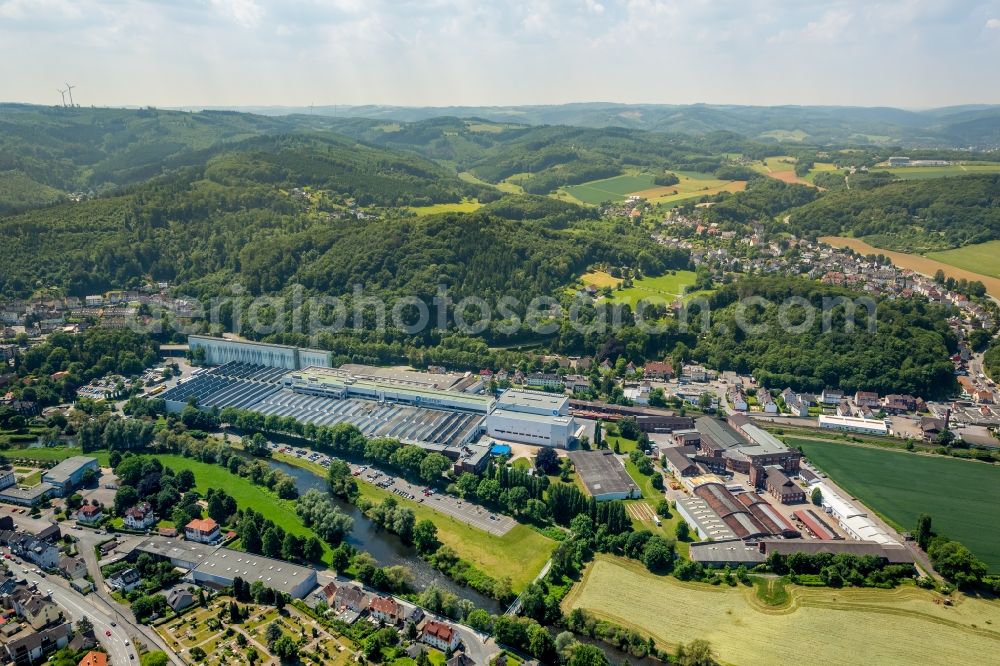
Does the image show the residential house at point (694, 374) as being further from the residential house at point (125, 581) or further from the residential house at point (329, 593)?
the residential house at point (125, 581)

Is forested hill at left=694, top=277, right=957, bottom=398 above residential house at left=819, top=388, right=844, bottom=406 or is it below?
above

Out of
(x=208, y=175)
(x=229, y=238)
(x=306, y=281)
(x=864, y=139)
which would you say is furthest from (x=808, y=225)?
(x=864, y=139)

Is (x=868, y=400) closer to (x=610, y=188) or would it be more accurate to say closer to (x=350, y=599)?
(x=350, y=599)

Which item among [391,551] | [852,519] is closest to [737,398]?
[852,519]

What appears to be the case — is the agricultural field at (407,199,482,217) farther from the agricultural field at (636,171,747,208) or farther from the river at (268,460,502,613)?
the river at (268,460,502,613)

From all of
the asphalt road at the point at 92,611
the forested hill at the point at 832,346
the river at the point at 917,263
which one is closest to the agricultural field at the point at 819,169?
the river at the point at 917,263

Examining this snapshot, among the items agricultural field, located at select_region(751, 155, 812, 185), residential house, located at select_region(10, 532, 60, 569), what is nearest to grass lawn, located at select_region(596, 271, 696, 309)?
residential house, located at select_region(10, 532, 60, 569)
